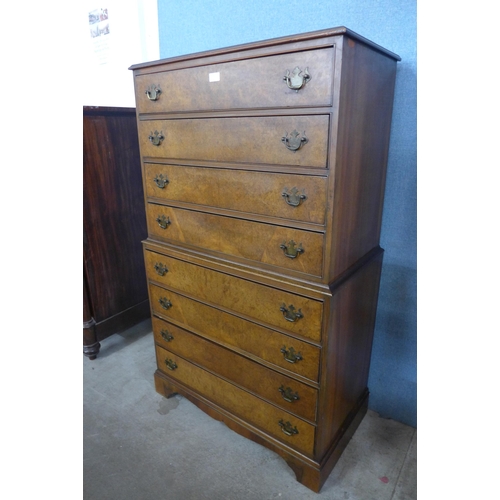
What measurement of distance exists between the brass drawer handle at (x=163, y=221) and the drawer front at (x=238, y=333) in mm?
303

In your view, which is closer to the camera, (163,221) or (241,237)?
(241,237)

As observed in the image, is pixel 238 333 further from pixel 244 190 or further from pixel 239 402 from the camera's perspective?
pixel 244 190

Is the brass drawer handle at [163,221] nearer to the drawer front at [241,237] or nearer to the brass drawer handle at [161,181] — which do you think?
the drawer front at [241,237]

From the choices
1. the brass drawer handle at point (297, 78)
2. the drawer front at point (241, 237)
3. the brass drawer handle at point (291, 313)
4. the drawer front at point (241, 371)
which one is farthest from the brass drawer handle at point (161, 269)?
the brass drawer handle at point (297, 78)

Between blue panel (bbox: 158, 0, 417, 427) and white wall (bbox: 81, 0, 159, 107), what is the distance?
0.24 meters

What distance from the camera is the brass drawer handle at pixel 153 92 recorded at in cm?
136

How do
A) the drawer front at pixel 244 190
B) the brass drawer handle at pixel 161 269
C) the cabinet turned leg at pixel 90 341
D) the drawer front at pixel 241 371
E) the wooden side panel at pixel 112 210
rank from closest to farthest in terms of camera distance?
1. the drawer front at pixel 244 190
2. the drawer front at pixel 241 371
3. the brass drawer handle at pixel 161 269
4. the wooden side panel at pixel 112 210
5. the cabinet turned leg at pixel 90 341

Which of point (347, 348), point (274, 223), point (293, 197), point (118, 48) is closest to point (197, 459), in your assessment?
point (347, 348)

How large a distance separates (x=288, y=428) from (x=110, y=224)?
4.75 feet

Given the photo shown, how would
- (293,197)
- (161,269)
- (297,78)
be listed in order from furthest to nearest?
(161,269) → (293,197) → (297,78)

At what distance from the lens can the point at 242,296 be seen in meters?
1.36

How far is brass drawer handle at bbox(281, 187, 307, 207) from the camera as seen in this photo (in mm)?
1106
